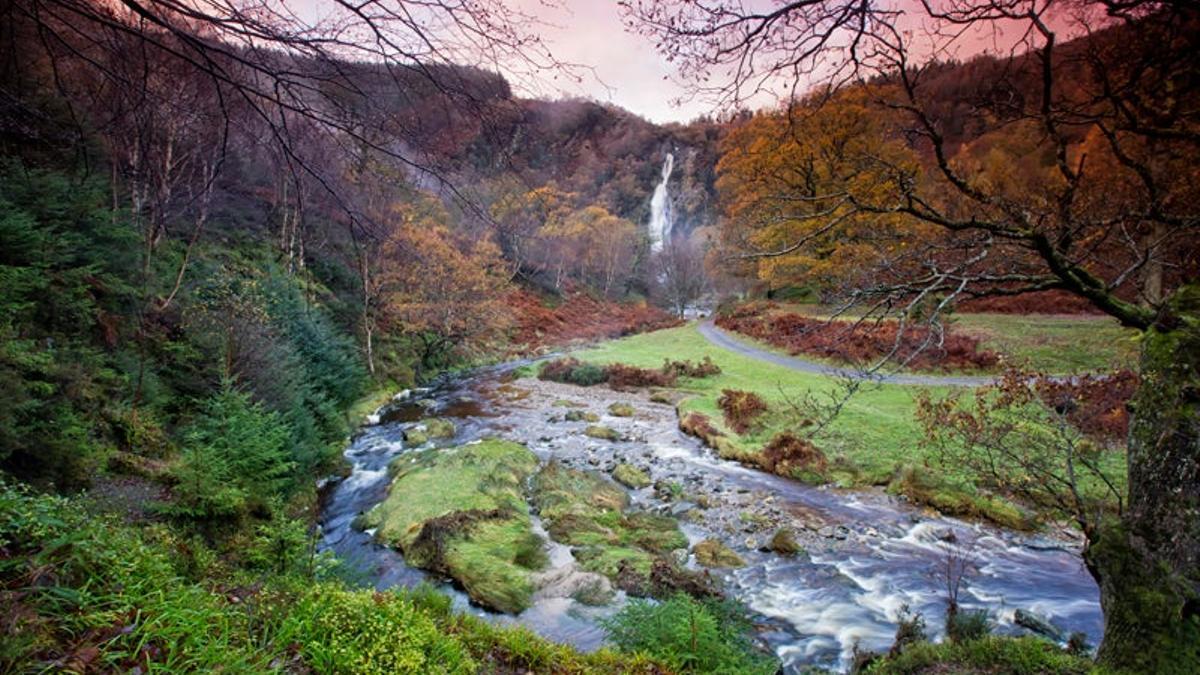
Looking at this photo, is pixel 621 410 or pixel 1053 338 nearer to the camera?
pixel 621 410

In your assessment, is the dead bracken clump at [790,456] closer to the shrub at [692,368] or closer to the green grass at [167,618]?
the green grass at [167,618]

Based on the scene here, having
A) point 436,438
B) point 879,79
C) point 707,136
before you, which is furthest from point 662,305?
point 879,79

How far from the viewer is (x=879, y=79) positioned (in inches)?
138

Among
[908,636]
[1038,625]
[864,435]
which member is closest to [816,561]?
[908,636]

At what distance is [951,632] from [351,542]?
7548 mm

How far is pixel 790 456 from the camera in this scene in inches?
393

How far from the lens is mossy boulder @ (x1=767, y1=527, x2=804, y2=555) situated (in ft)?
22.9

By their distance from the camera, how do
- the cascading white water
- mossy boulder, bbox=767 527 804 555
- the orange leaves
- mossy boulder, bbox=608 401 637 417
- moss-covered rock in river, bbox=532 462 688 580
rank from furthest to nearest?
the cascading white water, the orange leaves, mossy boulder, bbox=608 401 637 417, mossy boulder, bbox=767 527 804 555, moss-covered rock in river, bbox=532 462 688 580

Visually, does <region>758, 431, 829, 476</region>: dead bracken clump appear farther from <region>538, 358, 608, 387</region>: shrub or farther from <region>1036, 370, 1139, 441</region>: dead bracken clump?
<region>538, 358, 608, 387</region>: shrub

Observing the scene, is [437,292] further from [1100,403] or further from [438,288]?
[1100,403]

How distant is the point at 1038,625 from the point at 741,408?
7.92m

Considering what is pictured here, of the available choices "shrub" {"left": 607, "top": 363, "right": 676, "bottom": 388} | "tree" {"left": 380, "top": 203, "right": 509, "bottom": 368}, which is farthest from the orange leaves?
"shrub" {"left": 607, "top": 363, "right": 676, "bottom": 388}

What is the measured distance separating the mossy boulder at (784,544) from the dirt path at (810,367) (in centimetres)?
242

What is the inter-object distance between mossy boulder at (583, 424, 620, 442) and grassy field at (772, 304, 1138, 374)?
5.80m
